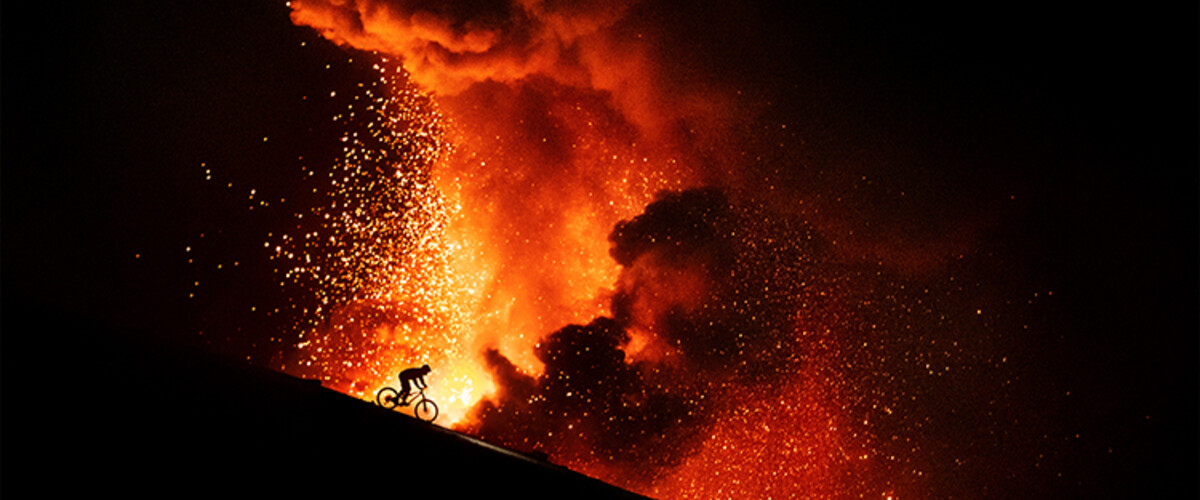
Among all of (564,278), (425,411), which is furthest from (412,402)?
(564,278)

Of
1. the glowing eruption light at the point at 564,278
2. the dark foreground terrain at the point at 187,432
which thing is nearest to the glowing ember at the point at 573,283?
the glowing eruption light at the point at 564,278

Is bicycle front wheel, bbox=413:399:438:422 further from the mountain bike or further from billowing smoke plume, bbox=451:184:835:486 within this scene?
billowing smoke plume, bbox=451:184:835:486

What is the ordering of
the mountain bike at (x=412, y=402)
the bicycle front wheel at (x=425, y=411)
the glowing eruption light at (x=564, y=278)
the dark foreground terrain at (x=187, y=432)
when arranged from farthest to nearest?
the glowing eruption light at (x=564, y=278) → the bicycle front wheel at (x=425, y=411) → the mountain bike at (x=412, y=402) → the dark foreground terrain at (x=187, y=432)

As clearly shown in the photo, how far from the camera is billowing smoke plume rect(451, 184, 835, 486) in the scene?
9383 millimetres

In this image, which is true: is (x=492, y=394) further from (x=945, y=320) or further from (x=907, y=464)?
(x=945, y=320)

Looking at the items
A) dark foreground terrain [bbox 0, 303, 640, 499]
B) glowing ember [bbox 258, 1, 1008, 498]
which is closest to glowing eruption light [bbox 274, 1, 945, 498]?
glowing ember [bbox 258, 1, 1008, 498]

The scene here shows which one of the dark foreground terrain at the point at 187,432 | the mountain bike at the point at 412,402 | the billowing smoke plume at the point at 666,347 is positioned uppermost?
the billowing smoke plume at the point at 666,347

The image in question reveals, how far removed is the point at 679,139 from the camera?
11.0m

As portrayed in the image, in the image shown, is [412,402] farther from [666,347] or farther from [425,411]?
[666,347]

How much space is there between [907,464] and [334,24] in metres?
10.4

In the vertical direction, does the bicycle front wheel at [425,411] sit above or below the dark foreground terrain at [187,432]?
above

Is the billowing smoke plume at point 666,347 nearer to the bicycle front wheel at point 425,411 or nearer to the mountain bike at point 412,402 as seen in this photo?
the bicycle front wheel at point 425,411

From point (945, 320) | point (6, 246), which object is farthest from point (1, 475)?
point (945, 320)

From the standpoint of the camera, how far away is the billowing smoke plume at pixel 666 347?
30.8ft
